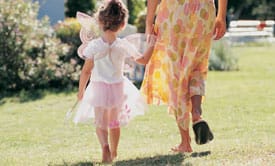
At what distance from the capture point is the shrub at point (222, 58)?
1669 centimetres

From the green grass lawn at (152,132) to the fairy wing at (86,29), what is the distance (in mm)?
974

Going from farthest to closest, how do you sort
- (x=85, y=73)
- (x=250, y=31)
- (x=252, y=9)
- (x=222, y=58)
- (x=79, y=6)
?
1. (x=252, y=9)
2. (x=250, y=31)
3. (x=79, y=6)
4. (x=222, y=58)
5. (x=85, y=73)

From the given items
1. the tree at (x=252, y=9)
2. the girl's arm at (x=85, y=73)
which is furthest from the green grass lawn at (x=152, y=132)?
the tree at (x=252, y=9)

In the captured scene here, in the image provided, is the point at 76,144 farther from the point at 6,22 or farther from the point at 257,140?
the point at 6,22

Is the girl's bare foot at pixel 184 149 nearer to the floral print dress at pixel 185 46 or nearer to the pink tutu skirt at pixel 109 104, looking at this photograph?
the floral print dress at pixel 185 46

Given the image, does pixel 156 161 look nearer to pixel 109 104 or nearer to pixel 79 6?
pixel 109 104

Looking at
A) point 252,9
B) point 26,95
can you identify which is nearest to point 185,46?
point 26,95

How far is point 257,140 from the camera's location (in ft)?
22.7

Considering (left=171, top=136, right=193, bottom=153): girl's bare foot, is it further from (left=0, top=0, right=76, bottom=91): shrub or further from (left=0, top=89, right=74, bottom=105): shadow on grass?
(left=0, top=0, right=76, bottom=91): shrub

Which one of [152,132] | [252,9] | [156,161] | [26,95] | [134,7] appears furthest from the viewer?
[252,9]

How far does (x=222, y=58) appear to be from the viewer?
16859 millimetres

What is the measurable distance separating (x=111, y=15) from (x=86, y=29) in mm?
563

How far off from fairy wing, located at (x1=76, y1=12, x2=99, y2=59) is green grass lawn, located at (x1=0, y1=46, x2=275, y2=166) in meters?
0.97

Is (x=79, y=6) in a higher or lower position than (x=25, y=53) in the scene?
higher
